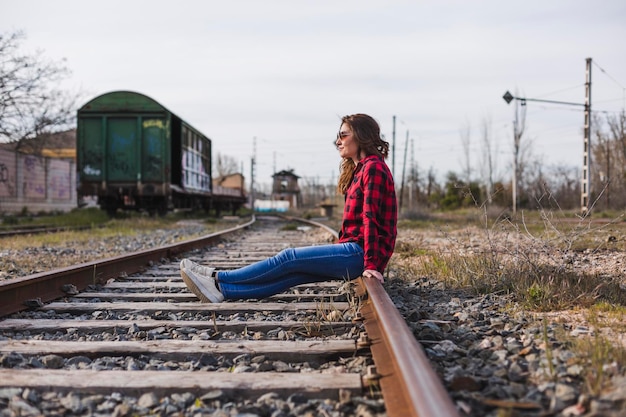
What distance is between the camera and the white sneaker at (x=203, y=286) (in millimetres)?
3672

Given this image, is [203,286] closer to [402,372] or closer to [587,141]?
[402,372]

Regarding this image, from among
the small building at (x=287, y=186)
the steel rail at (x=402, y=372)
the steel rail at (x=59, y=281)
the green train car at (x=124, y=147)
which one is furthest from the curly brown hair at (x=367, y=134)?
the small building at (x=287, y=186)

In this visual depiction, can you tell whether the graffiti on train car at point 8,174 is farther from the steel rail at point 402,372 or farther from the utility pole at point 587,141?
the steel rail at point 402,372

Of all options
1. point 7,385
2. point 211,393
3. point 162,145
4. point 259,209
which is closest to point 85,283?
point 7,385

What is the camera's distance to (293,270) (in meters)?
3.53

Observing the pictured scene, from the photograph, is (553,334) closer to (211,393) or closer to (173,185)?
(211,393)

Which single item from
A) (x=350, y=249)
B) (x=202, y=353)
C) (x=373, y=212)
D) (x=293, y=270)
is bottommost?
(x=202, y=353)

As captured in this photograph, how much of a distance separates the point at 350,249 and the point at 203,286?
0.99 metres

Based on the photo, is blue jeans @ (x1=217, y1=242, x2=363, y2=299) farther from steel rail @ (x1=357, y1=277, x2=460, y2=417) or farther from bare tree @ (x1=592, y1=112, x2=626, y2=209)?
bare tree @ (x1=592, y1=112, x2=626, y2=209)

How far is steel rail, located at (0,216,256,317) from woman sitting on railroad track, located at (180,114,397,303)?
1.04 meters

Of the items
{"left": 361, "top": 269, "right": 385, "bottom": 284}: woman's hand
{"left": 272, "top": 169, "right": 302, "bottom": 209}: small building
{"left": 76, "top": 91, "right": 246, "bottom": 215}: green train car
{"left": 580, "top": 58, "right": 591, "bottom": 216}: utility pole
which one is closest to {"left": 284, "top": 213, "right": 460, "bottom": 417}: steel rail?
{"left": 361, "top": 269, "right": 385, "bottom": 284}: woman's hand

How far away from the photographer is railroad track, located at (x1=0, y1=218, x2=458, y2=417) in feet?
6.33

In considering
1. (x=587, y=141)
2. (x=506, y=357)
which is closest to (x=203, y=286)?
(x=506, y=357)

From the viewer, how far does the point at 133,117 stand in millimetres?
15148
